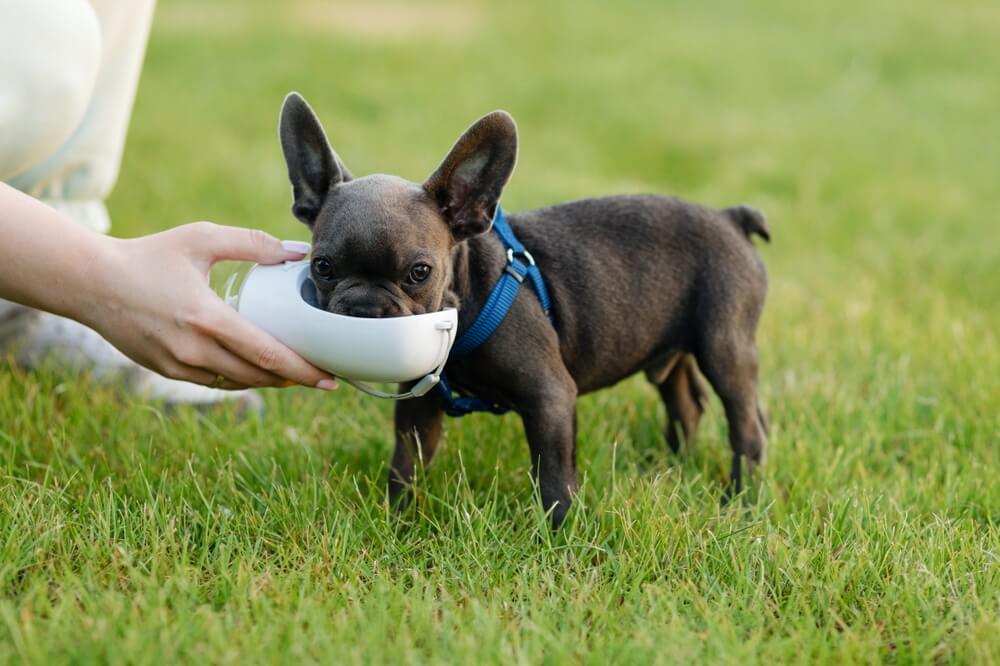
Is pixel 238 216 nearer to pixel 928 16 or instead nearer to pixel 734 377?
pixel 734 377

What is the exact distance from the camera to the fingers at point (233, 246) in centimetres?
297

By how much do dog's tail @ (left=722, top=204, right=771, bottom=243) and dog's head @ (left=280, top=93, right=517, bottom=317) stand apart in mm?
1132

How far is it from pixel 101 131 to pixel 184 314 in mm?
1857

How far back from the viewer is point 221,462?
140 inches

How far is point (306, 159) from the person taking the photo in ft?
10.7

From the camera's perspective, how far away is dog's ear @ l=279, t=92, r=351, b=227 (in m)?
3.19

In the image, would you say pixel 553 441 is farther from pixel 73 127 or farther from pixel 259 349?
pixel 73 127

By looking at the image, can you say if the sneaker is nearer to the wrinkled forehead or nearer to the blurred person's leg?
the blurred person's leg

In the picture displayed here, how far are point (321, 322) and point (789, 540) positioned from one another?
1.48 m

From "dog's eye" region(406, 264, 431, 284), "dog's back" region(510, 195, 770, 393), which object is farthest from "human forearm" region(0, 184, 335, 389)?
"dog's back" region(510, 195, 770, 393)

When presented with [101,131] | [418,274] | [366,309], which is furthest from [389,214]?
[101,131]

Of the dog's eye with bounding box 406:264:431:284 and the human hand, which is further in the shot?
the dog's eye with bounding box 406:264:431:284

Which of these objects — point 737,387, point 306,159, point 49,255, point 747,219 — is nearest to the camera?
point 49,255

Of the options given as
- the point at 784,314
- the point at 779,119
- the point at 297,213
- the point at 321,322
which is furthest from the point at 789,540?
the point at 779,119
